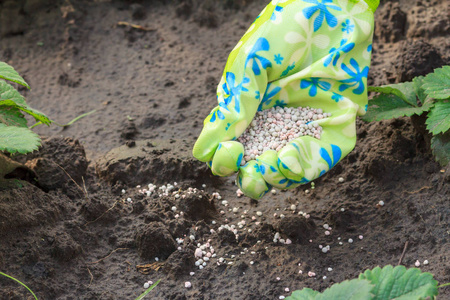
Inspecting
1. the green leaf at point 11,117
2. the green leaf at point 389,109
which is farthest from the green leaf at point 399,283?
the green leaf at point 11,117

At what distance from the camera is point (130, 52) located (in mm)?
4105

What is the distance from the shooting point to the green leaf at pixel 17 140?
2.23 m

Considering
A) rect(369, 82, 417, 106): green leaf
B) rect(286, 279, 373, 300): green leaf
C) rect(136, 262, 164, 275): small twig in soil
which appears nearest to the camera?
rect(286, 279, 373, 300): green leaf

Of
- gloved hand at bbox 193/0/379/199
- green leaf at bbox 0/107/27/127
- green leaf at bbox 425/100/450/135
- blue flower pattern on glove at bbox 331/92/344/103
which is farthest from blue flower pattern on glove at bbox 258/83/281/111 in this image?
green leaf at bbox 0/107/27/127

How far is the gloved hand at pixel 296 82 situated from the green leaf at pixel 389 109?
0.92 ft

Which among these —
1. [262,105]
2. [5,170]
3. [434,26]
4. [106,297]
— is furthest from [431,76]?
[5,170]

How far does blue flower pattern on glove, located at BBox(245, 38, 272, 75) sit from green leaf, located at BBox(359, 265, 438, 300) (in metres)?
0.88

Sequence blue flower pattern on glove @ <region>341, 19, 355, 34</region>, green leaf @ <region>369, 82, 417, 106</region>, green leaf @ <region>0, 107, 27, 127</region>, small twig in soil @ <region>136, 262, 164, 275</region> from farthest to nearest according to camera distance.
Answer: green leaf @ <region>369, 82, 417, 106</region>, green leaf @ <region>0, 107, 27, 127</region>, small twig in soil @ <region>136, 262, 164, 275</region>, blue flower pattern on glove @ <region>341, 19, 355, 34</region>

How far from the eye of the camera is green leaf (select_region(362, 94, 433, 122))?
8.53ft

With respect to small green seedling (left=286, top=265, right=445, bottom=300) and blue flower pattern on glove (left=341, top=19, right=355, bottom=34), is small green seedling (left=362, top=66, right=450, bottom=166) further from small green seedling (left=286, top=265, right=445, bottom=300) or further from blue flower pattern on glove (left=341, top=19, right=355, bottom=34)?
small green seedling (left=286, top=265, right=445, bottom=300)

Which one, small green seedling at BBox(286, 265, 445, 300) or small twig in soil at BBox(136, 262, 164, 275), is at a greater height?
small green seedling at BBox(286, 265, 445, 300)

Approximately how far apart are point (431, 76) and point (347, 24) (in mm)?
540

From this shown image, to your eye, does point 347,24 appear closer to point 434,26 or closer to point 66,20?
point 434,26

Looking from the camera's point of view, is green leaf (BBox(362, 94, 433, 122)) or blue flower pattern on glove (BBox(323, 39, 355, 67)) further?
green leaf (BBox(362, 94, 433, 122))
